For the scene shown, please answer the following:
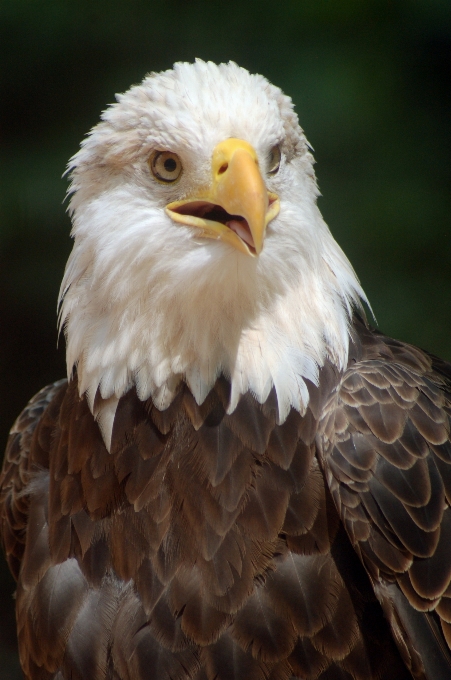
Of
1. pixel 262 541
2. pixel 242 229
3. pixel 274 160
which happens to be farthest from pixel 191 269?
pixel 262 541

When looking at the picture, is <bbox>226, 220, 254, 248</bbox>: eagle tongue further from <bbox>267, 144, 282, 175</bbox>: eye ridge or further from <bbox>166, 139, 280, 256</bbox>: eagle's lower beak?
<bbox>267, 144, 282, 175</bbox>: eye ridge

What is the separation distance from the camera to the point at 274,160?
1.79 metres

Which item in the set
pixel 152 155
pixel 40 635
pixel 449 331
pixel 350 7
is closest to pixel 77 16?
pixel 350 7

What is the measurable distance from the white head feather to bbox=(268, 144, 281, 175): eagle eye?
0.02 m

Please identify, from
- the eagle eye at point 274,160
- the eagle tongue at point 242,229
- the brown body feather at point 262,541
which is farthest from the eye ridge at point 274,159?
the brown body feather at point 262,541

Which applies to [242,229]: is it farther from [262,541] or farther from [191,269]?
[262,541]

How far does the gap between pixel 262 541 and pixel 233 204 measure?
75 centimetres

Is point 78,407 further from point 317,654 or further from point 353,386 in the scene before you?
point 317,654

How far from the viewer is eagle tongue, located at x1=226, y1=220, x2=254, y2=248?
62.7 inches

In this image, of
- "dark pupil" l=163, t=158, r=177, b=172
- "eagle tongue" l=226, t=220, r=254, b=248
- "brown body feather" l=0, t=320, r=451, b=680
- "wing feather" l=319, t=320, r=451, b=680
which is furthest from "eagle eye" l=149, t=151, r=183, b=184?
"wing feather" l=319, t=320, r=451, b=680

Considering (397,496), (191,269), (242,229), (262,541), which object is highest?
(242,229)

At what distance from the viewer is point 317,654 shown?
173 cm

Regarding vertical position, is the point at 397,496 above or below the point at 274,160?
below

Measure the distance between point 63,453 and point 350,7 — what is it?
1.91m
